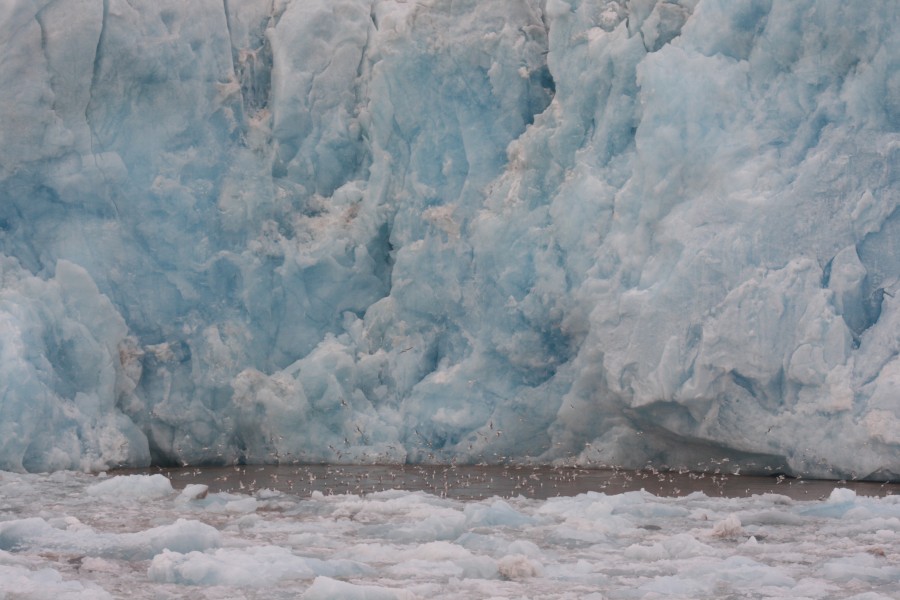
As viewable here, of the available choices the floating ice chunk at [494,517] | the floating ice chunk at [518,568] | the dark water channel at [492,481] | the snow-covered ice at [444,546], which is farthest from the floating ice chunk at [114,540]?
the dark water channel at [492,481]

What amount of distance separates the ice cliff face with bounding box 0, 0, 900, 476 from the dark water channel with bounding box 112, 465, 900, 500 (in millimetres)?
518

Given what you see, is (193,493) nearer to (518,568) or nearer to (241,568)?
(241,568)

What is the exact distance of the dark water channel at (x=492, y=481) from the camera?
13.9 meters

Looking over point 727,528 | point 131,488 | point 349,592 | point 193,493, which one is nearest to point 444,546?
point 349,592

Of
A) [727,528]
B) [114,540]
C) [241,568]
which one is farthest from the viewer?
[727,528]

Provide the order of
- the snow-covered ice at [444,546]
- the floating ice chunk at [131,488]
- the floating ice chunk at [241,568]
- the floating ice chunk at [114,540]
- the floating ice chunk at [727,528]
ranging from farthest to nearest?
the floating ice chunk at [131,488], the floating ice chunk at [727,528], the floating ice chunk at [114,540], the floating ice chunk at [241,568], the snow-covered ice at [444,546]

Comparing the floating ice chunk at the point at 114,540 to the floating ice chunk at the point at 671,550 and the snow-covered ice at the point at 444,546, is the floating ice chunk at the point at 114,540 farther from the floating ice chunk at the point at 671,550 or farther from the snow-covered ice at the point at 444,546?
the floating ice chunk at the point at 671,550

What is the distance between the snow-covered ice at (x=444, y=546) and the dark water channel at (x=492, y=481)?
87 centimetres

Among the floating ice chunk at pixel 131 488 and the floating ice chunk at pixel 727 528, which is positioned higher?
the floating ice chunk at pixel 131 488

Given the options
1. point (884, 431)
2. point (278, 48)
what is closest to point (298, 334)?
point (278, 48)

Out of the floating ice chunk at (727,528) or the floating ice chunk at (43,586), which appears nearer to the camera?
the floating ice chunk at (43,586)

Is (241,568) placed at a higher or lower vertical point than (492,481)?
lower

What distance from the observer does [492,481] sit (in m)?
15.2

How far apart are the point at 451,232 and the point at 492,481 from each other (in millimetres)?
4593
